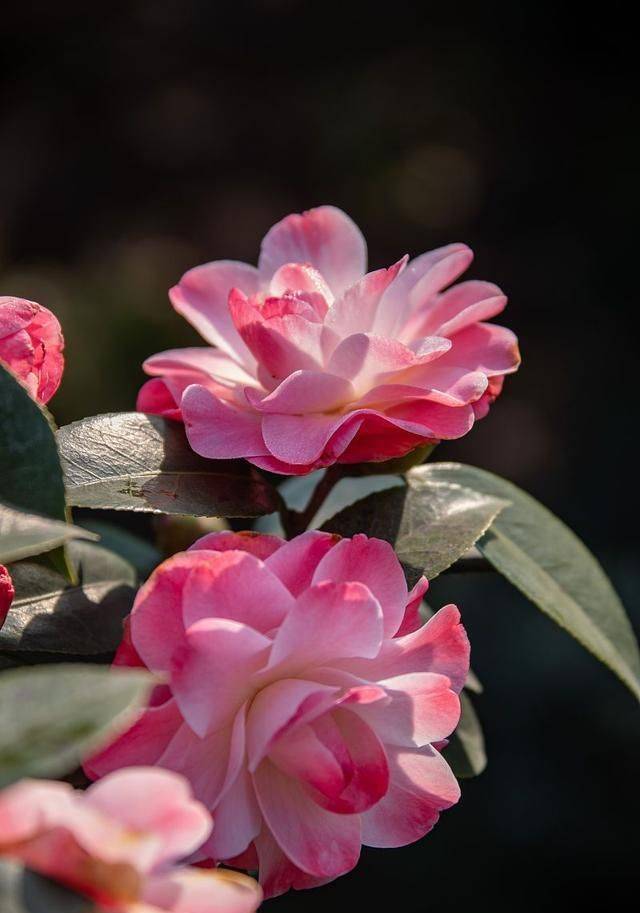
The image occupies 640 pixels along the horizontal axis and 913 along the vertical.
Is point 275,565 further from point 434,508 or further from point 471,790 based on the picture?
point 471,790

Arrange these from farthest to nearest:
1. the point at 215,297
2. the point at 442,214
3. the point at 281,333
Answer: the point at 442,214
the point at 215,297
the point at 281,333

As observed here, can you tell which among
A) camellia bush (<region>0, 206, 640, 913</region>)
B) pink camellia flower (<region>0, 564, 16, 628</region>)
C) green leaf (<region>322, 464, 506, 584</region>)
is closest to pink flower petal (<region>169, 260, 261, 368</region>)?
camellia bush (<region>0, 206, 640, 913</region>)

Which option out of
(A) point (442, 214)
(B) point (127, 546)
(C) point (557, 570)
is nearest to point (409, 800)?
(C) point (557, 570)

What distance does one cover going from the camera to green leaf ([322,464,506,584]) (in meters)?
0.55

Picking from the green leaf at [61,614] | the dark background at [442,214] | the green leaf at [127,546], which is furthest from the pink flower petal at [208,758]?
the dark background at [442,214]

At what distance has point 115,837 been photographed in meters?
0.29

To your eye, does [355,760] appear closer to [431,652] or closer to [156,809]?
[431,652]

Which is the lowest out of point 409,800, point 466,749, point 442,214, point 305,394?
point 442,214

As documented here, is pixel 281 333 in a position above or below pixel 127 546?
above

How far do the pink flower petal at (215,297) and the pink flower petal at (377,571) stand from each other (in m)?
0.20

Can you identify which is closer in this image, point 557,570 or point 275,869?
point 275,869

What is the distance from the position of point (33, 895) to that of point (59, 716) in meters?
0.05

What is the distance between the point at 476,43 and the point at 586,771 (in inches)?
112

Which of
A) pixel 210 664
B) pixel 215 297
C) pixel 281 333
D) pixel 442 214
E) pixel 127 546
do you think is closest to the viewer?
pixel 210 664
